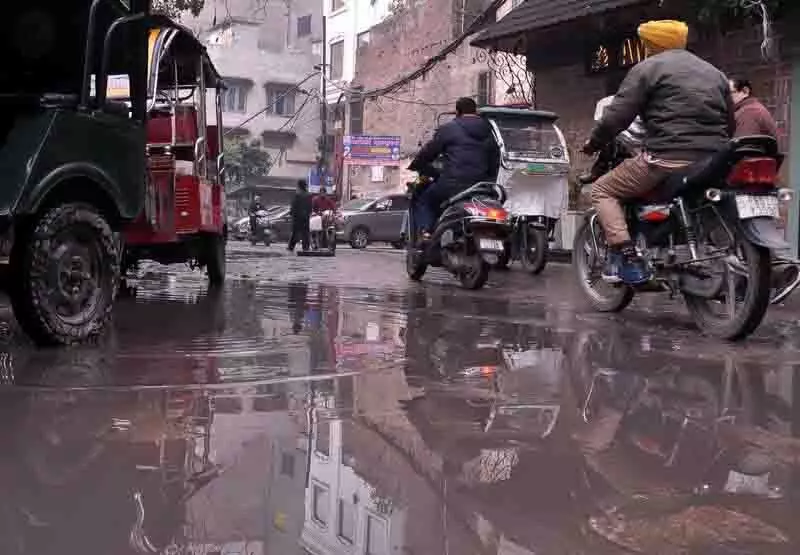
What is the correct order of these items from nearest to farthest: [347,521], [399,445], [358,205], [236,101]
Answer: [347,521] < [399,445] < [358,205] < [236,101]

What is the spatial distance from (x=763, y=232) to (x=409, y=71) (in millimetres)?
29983

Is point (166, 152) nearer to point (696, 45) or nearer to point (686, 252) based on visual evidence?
point (686, 252)

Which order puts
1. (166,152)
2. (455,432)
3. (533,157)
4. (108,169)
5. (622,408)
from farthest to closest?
(533,157)
(166,152)
(108,169)
(622,408)
(455,432)

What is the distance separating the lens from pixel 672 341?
229 inches

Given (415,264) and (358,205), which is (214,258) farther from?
(358,205)

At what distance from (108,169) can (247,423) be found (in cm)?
248

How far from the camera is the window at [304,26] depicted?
5491 cm

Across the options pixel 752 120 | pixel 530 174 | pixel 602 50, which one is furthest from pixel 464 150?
pixel 602 50

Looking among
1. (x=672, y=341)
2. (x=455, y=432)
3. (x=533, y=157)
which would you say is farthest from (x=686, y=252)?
(x=533, y=157)

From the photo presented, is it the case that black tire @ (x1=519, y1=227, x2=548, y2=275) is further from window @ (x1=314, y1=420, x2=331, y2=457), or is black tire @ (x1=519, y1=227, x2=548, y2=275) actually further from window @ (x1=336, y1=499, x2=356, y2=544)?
window @ (x1=336, y1=499, x2=356, y2=544)

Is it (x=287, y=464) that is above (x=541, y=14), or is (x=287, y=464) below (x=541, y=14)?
below

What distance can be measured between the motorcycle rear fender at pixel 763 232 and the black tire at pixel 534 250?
615 centimetres

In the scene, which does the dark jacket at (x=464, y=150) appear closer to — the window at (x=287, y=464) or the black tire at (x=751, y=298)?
the black tire at (x=751, y=298)

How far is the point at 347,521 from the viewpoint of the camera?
2.80 meters
